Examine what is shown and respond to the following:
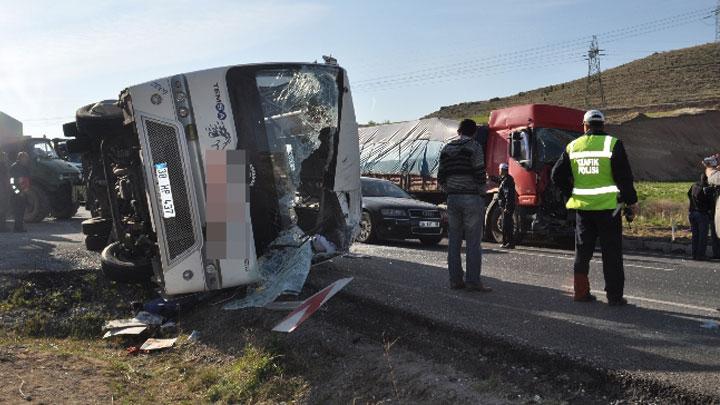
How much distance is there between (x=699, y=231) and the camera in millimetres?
11148

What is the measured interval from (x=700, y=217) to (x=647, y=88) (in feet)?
175

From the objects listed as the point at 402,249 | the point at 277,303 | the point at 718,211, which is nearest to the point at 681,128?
the point at 402,249

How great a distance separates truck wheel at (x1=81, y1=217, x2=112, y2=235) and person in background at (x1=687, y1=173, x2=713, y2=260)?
9.26 m

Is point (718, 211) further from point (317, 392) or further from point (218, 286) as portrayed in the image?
point (218, 286)

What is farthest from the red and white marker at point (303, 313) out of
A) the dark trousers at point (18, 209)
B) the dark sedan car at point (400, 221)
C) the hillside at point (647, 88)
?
the hillside at point (647, 88)

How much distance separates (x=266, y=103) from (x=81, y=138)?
287 cm

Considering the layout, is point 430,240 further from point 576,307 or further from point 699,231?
point 576,307

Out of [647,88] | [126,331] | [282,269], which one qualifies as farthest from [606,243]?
[647,88]

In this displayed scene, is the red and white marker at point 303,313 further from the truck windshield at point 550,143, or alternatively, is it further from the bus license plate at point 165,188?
the truck windshield at point 550,143

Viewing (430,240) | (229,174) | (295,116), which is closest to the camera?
(229,174)

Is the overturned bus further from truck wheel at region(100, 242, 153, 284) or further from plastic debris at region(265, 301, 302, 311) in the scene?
plastic debris at region(265, 301, 302, 311)

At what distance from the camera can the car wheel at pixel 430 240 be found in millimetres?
12633

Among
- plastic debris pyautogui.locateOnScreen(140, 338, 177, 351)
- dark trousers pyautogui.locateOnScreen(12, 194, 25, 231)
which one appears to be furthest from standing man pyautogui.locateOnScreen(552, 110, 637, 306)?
dark trousers pyautogui.locateOnScreen(12, 194, 25, 231)

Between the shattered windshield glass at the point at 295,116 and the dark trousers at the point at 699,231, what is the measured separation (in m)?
7.31
